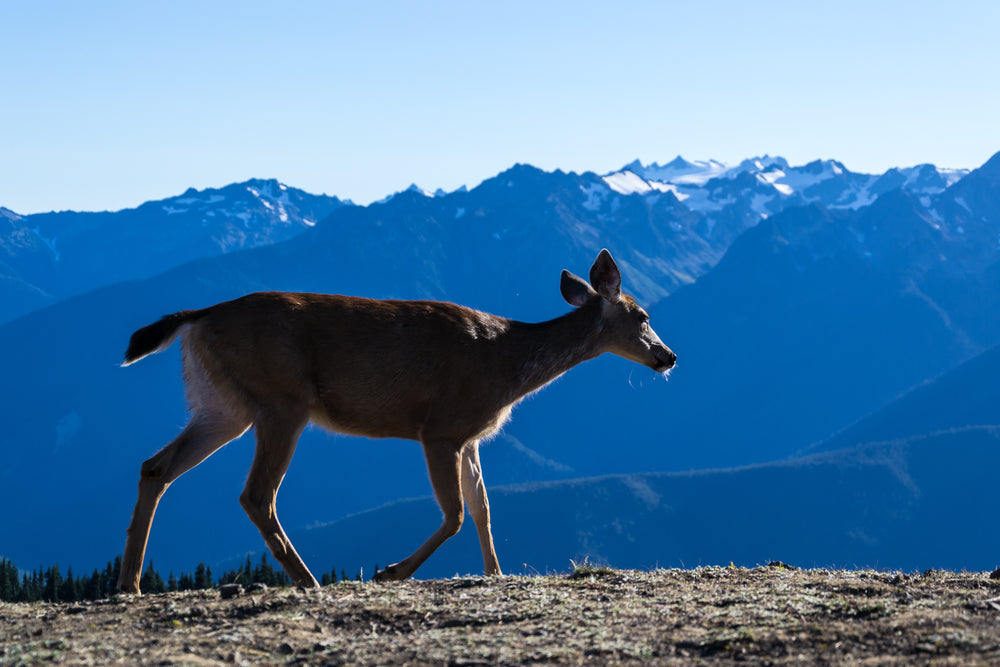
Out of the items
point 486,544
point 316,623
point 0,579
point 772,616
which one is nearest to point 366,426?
point 486,544

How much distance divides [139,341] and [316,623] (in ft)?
15.6

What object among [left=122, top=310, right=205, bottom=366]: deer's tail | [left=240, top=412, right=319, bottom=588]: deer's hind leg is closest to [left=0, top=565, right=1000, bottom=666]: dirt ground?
[left=240, top=412, right=319, bottom=588]: deer's hind leg

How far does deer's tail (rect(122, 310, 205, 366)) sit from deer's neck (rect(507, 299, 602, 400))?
451cm

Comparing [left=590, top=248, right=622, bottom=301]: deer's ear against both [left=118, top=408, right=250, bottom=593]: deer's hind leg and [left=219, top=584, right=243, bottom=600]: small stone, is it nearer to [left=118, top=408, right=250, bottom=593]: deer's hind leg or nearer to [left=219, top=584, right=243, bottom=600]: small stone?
[left=118, top=408, right=250, bottom=593]: deer's hind leg

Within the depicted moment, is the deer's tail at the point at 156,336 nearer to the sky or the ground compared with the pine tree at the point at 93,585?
nearer to the ground

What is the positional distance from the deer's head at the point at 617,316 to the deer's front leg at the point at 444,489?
3.85 m

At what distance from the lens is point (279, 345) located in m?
12.7

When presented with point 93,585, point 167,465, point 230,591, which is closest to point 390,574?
point 230,591

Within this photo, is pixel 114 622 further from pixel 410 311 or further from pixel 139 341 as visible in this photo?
pixel 410 311

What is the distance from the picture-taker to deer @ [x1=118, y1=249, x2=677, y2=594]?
1259 cm

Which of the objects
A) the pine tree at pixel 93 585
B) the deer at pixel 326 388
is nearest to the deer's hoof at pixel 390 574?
the deer at pixel 326 388

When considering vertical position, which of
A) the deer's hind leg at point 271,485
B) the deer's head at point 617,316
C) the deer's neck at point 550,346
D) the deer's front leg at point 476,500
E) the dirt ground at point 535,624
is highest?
the deer's head at point 617,316

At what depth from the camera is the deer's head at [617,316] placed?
16.3 m

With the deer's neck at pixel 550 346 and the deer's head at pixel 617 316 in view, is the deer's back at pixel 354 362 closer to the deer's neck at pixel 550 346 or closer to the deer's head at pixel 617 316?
the deer's neck at pixel 550 346
